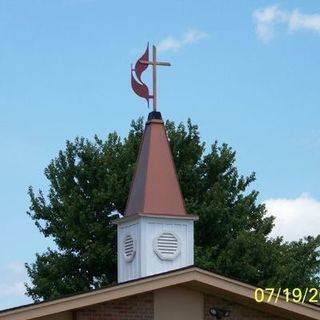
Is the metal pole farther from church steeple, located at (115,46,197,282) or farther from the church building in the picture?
the church building

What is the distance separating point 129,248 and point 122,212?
42.6 feet

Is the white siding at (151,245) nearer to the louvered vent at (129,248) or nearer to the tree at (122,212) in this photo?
the louvered vent at (129,248)

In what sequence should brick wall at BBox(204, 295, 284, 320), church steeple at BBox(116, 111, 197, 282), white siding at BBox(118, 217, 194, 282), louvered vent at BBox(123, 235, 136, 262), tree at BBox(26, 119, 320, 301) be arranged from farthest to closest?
1. tree at BBox(26, 119, 320, 301)
2. louvered vent at BBox(123, 235, 136, 262)
3. church steeple at BBox(116, 111, 197, 282)
4. white siding at BBox(118, 217, 194, 282)
5. brick wall at BBox(204, 295, 284, 320)

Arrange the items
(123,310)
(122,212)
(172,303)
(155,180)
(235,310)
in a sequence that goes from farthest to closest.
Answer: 1. (122,212)
2. (155,180)
3. (235,310)
4. (172,303)
5. (123,310)

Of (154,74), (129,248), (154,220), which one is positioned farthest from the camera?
(154,74)

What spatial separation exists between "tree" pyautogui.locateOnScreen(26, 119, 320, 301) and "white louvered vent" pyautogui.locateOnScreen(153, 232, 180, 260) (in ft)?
33.2

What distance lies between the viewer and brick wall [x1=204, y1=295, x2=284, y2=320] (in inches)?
882

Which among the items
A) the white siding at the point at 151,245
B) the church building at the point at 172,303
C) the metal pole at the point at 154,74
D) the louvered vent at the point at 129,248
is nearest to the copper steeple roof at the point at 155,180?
the white siding at the point at 151,245

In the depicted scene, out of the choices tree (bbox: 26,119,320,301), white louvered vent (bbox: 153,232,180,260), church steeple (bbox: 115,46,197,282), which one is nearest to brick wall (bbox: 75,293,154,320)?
church steeple (bbox: 115,46,197,282)

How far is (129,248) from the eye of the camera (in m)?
29.8

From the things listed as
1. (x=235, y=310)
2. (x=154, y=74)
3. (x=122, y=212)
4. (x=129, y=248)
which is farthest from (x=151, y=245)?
(x=122, y=212)

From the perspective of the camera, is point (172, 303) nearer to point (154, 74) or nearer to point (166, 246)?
point (166, 246)

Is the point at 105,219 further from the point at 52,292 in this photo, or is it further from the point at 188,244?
the point at 188,244

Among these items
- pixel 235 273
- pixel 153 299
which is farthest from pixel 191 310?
pixel 235 273
